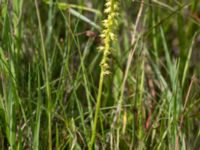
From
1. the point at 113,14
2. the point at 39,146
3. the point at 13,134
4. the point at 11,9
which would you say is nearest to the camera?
the point at 113,14

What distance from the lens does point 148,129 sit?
2.26m

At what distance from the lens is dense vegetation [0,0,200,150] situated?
2.01 meters

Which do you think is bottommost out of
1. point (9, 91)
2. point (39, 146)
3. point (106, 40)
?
point (39, 146)

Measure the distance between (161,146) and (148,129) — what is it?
18cm

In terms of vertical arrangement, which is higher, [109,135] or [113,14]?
[113,14]

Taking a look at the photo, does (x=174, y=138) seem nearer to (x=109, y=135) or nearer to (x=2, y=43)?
(x=109, y=135)

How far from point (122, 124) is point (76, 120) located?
0.19m

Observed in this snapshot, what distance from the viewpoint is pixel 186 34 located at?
337cm

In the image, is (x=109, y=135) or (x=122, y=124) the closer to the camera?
(x=109, y=135)

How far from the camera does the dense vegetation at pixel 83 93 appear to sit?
2.01m

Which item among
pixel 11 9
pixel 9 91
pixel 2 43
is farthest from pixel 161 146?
pixel 11 9

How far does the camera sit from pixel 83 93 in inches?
104

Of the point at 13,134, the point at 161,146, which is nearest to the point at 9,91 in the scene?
the point at 13,134

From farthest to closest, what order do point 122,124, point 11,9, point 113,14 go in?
point 11,9
point 122,124
point 113,14
